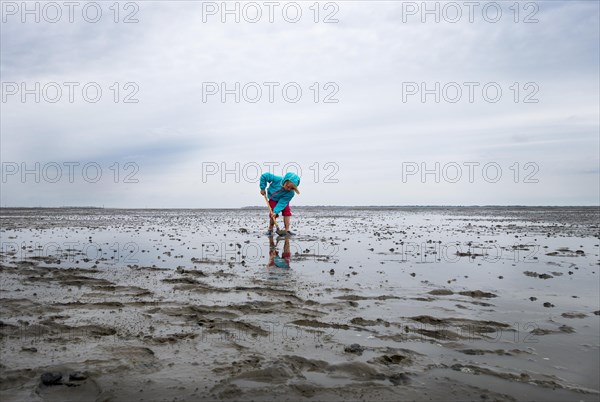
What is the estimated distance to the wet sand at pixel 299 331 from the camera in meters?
4.41

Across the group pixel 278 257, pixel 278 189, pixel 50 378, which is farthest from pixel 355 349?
pixel 278 189

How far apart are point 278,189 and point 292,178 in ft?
4.85

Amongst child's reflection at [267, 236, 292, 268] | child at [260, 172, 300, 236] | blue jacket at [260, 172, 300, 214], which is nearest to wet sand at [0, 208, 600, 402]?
child's reflection at [267, 236, 292, 268]

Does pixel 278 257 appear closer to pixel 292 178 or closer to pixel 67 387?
pixel 292 178

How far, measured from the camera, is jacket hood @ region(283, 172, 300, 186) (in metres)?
22.6

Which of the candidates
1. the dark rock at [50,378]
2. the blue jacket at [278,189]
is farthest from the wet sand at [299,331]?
the blue jacket at [278,189]

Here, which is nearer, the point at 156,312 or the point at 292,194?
the point at 156,312

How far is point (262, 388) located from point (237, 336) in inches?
70.0

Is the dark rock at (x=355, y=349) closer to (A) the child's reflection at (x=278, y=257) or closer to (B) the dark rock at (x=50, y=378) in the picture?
(B) the dark rock at (x=50, y=378)

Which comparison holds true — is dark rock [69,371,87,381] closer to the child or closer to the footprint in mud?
the footprint in mud

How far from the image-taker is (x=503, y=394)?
4.24m

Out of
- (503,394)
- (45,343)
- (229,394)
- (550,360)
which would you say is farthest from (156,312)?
(550,360)

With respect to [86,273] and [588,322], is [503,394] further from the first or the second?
[86,273]

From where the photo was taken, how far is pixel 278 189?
23.7 metres
